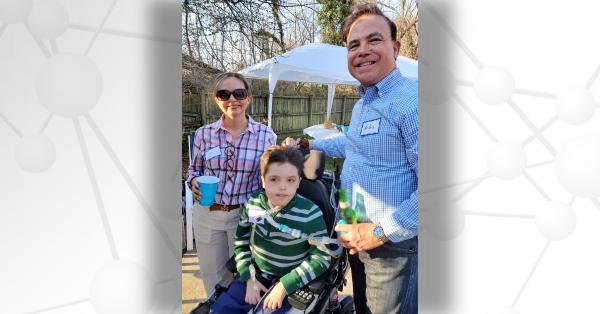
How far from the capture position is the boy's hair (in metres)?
1.52

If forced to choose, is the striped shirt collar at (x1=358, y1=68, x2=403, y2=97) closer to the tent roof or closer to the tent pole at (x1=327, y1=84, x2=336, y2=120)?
the tent roof
